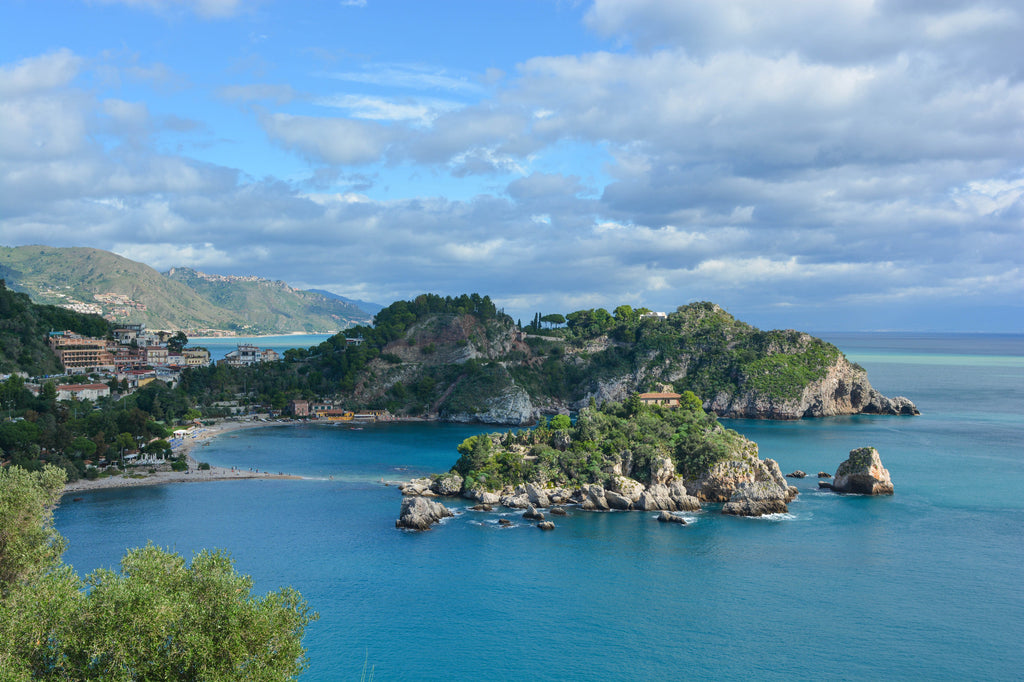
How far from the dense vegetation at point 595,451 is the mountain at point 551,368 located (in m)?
46.4

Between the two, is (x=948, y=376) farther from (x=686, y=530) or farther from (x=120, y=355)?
(x=120, y=355)

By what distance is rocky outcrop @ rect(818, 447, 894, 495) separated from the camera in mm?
62906

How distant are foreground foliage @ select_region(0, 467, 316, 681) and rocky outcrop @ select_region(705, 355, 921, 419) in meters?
106

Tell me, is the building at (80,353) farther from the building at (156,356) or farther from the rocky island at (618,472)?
the rocky island at (618,472)

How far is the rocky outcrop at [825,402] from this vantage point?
116 meters

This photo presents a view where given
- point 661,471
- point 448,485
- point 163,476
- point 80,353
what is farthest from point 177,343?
point 661,471

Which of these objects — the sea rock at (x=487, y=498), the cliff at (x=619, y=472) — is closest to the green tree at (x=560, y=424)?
the cliff at (x=619, y=472)

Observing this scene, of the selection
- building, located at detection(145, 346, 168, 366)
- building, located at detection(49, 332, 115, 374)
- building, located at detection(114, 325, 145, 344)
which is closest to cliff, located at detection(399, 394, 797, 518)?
building, located at detection(49, 332, 115, 374)

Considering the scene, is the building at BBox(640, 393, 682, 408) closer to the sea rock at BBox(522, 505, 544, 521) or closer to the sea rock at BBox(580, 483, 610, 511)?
the sea rock at BBox(580, 483, 610, 511)

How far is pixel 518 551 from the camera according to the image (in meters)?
47.8

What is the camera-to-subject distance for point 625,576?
143ft

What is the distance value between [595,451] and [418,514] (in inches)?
689

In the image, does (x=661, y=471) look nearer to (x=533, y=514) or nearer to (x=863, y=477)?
(x=533, y=514)

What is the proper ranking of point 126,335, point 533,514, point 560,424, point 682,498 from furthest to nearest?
point 126,335
point 560,424
point 682,498
point 533,514
